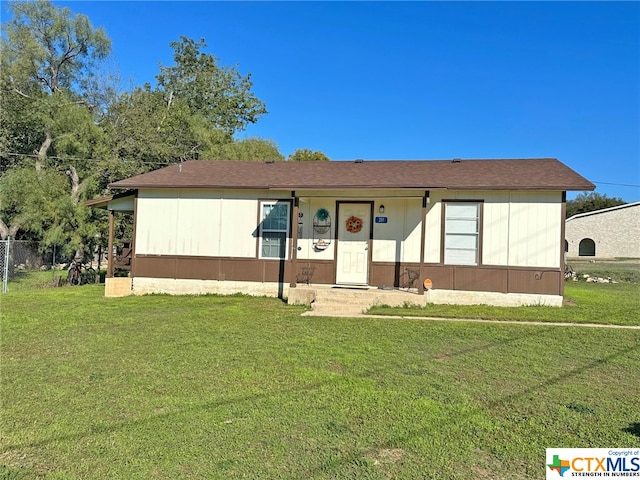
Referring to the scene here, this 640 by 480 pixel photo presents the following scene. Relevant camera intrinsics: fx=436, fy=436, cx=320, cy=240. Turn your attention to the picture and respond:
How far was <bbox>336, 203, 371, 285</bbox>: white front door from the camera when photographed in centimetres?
1098

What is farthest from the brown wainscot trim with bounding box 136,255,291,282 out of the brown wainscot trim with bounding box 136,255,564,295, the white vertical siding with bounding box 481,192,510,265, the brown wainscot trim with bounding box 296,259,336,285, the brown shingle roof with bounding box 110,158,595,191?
the white vertical siding with bounding box 481,192,510,265

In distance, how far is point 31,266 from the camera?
20.3 meters

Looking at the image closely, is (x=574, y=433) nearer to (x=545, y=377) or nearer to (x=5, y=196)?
(x=545, y=377)

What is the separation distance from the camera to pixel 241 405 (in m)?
3.73

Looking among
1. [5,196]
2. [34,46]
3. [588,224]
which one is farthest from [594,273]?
[34,46]

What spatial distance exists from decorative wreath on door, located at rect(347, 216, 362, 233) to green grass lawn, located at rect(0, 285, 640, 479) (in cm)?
437

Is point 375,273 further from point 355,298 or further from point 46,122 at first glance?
point 46,122

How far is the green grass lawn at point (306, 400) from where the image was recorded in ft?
9.29

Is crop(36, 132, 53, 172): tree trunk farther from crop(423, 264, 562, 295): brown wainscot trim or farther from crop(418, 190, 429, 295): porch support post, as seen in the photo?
crop(423, 264, 562, 295): brown wainscot trim

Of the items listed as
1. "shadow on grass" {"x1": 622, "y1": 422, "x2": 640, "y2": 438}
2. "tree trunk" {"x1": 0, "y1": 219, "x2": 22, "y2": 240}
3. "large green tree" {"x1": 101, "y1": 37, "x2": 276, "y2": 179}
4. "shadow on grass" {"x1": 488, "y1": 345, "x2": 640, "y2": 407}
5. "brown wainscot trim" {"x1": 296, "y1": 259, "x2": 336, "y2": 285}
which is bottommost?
"shadow on grass" {"x1": 622, "y1": 422, "x2": 640, "y2": 438}

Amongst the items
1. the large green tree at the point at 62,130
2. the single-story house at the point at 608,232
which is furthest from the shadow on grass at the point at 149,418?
the single-story house at the point at 608,232

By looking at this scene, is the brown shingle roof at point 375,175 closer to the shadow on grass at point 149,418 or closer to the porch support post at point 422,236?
the porch support post at point 422,236

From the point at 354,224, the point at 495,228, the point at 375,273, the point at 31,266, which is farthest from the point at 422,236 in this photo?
the point at 31,266

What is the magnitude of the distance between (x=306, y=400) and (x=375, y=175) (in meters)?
8.49
